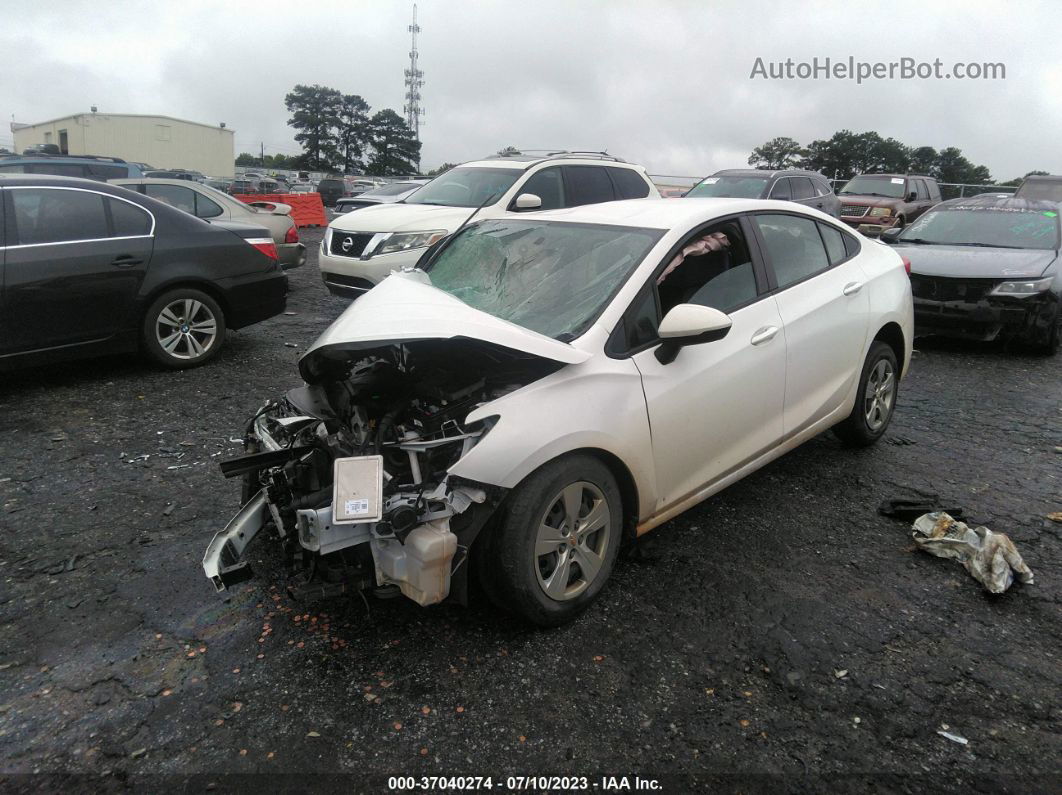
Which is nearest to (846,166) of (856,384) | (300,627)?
(856,384)

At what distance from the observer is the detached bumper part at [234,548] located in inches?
106

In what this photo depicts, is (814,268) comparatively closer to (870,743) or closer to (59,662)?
(870,743)

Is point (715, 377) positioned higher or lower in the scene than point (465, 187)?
lower

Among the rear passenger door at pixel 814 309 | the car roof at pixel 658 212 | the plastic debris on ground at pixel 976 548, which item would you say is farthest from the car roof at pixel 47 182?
the plastic debris on ground at pixel 976 548

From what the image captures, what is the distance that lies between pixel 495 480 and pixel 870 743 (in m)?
1.52

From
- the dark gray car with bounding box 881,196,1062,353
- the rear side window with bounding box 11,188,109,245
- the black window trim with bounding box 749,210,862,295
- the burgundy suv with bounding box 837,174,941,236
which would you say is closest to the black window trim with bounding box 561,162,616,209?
the dark gray car with bounding box 881,196,1062,353

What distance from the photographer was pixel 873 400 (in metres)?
4.69

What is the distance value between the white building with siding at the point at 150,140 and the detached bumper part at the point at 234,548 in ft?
138

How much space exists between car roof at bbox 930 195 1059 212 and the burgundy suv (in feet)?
20.7

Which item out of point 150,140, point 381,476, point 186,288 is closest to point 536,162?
point 186,288

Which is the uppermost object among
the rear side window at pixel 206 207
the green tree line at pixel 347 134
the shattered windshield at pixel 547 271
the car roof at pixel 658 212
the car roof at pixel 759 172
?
the green tree line at pixel 347 134

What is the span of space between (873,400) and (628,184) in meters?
5.09

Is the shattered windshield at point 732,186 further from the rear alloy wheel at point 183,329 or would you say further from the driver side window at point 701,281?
the driver side window at point 701,281

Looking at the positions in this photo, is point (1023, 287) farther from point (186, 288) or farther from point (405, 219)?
point (186, 288)
